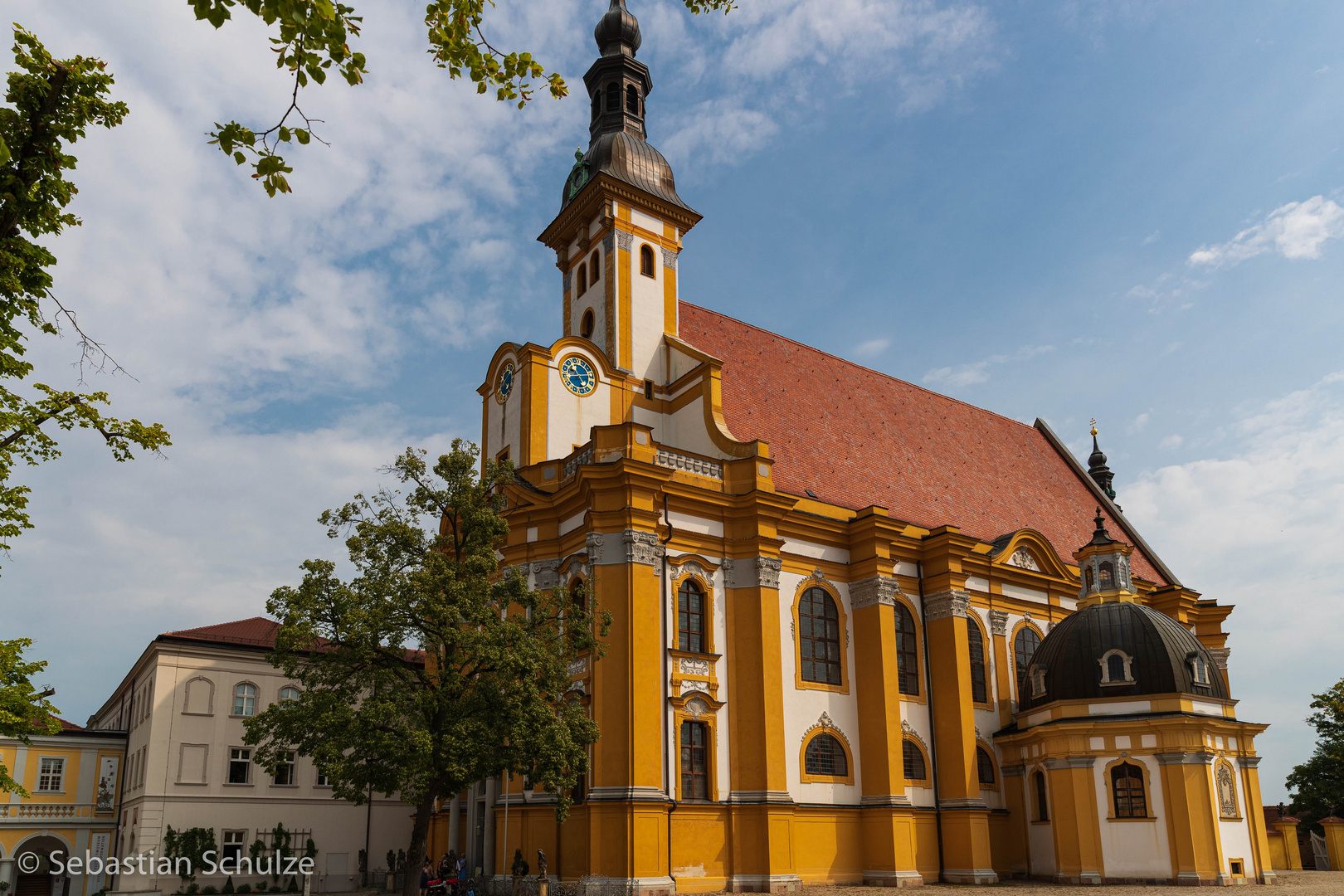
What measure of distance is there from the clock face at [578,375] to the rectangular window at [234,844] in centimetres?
1919

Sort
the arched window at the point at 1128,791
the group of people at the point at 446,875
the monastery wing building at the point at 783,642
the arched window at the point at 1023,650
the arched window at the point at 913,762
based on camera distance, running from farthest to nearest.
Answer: the arched window at the point at 1023,650 < the arched window at the point at 913,762 < the arched window at the point at 1128,791 < the monastery wing building at the point at 783,642 < the group of people at the point at 446,875

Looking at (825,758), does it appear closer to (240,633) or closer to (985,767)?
(985,767)

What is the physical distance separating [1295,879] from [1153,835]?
8046 millimetres

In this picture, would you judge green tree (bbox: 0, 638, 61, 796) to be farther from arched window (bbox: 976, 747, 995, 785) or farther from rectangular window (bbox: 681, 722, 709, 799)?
arched window (bbox: 976, 747, 995, 785)

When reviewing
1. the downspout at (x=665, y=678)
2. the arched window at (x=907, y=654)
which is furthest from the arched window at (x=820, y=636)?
the downspout at (x=665, y=678)

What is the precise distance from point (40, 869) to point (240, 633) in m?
12.3

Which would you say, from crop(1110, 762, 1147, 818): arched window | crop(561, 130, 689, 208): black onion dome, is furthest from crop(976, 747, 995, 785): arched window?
crop(561, 130, 689, 208): black onion dome

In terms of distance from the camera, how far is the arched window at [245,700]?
1390 inches

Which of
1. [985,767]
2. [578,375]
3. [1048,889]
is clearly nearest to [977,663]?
[985,767]

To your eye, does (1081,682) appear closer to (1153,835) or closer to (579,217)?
(1153,835)

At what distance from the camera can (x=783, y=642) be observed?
2516 centimetres

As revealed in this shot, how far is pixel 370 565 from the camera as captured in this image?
19.0 m

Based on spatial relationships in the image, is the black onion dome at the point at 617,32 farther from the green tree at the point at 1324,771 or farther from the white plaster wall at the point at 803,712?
the green tree at the point at 1324,771

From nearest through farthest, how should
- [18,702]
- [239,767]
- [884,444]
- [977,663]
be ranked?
[18,702] < [977,663] < [884,444] < [239,767]
